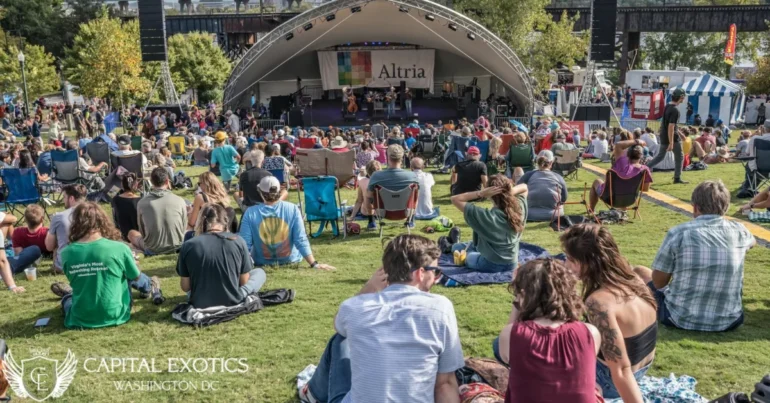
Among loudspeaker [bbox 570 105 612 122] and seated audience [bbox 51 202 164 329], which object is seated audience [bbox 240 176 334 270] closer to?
seated audience [bbox 51 202 164 329]

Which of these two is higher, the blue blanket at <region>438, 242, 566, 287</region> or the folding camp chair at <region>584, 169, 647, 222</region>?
the folding camp chair at <region>584, 169, 647, 222</region>

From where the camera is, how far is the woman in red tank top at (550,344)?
2.62 metres

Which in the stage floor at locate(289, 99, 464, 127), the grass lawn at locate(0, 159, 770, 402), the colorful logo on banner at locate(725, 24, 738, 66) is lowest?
the grass lawn at locate(0, 159, 770, 402)

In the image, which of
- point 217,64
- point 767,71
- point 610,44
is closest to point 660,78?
point 767,71

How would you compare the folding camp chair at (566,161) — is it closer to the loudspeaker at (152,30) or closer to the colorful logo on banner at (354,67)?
the loudspeaker at (152,30)

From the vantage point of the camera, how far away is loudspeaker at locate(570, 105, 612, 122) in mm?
21844

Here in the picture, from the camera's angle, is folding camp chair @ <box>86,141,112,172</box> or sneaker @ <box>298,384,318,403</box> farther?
folding camp chair @ <box>86,141,112,172</box>

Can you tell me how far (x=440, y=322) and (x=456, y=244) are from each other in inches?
162

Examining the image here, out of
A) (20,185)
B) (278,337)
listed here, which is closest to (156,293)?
(278,337)

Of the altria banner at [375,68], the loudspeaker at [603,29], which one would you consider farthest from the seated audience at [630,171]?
the altria banner at [375,68]

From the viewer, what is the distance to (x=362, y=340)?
9.27ft

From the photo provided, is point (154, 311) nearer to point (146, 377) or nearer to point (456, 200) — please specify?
point (146, 377)

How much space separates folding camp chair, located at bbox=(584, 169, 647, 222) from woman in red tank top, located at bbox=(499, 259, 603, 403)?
19.9 ft

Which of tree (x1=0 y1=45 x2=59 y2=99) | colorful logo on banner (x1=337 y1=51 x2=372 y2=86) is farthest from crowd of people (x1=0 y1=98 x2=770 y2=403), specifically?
tree (x1=0 y1=45 x2=59 y2=99)
